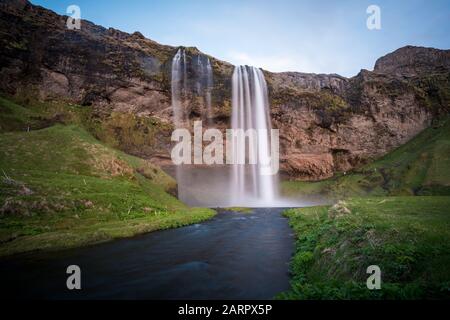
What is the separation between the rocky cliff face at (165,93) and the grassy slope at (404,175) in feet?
16.2

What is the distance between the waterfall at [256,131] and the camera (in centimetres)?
7506

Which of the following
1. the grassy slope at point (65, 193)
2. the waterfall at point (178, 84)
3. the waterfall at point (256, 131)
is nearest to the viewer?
the grassy slope at point (65, 193)

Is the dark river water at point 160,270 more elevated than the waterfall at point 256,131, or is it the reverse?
the waterfall at point 256,131

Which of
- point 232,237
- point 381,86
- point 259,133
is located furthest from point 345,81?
point 232,237

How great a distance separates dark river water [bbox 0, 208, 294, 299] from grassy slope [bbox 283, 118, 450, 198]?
56.3 meters

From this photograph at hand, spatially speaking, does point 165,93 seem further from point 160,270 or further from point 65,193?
point 160,270

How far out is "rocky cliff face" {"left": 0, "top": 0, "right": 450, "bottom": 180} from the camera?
212 feet

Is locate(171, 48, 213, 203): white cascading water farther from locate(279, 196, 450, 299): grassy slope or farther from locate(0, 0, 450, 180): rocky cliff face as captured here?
locate(279, 196, 450, 299): grassy slope

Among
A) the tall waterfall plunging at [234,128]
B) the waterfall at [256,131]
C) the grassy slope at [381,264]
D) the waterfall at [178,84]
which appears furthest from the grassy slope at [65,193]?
the waterfall at [256,131]

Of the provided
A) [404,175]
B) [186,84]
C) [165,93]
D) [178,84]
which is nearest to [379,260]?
[186,84]

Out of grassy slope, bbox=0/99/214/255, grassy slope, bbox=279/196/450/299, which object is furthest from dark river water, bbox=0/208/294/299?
grassy slope, bbox=0/99/214/255

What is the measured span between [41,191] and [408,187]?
72.8 m

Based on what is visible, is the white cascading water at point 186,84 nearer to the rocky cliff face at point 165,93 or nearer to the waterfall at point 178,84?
the waterfall at point 178,84

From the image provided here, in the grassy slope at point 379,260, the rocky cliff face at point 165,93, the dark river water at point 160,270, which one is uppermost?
the rocky cliff face at point 165,93
